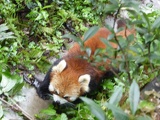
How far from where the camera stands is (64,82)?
11.5 ft

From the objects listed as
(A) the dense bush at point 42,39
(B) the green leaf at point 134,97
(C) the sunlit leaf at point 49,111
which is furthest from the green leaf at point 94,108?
(C) the sunlit leaf at point 49,111

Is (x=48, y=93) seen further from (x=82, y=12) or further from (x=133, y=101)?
(x=133, y=101)

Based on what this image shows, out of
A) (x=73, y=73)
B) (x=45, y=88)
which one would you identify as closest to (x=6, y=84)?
(x=45, y=88)

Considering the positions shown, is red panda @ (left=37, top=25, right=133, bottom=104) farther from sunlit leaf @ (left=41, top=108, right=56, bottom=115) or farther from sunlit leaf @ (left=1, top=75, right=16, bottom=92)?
sunlit leaf @ (left=1, top=75, right=16, bottom=92)

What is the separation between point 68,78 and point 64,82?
54 millimetres

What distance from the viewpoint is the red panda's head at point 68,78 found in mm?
3500

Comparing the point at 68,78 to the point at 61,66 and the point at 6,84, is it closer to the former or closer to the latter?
the point at 61,66

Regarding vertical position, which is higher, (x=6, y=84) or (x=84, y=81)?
(x=6, y=84)

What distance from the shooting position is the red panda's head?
3500 mm

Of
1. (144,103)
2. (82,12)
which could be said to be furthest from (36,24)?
(144,103)

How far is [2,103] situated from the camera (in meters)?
3.21

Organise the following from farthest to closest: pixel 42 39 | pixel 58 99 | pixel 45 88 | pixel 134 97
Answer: pixel 42 39
pixel 45 88
pixel 58 99
pixel 134 97

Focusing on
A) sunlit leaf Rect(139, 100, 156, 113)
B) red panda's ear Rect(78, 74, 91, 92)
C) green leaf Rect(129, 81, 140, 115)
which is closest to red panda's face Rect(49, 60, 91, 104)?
red panda's ear Rect(78, 74, 91, 92)

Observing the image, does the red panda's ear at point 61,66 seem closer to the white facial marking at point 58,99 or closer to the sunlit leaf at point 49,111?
the white facial marking at point 58,99
